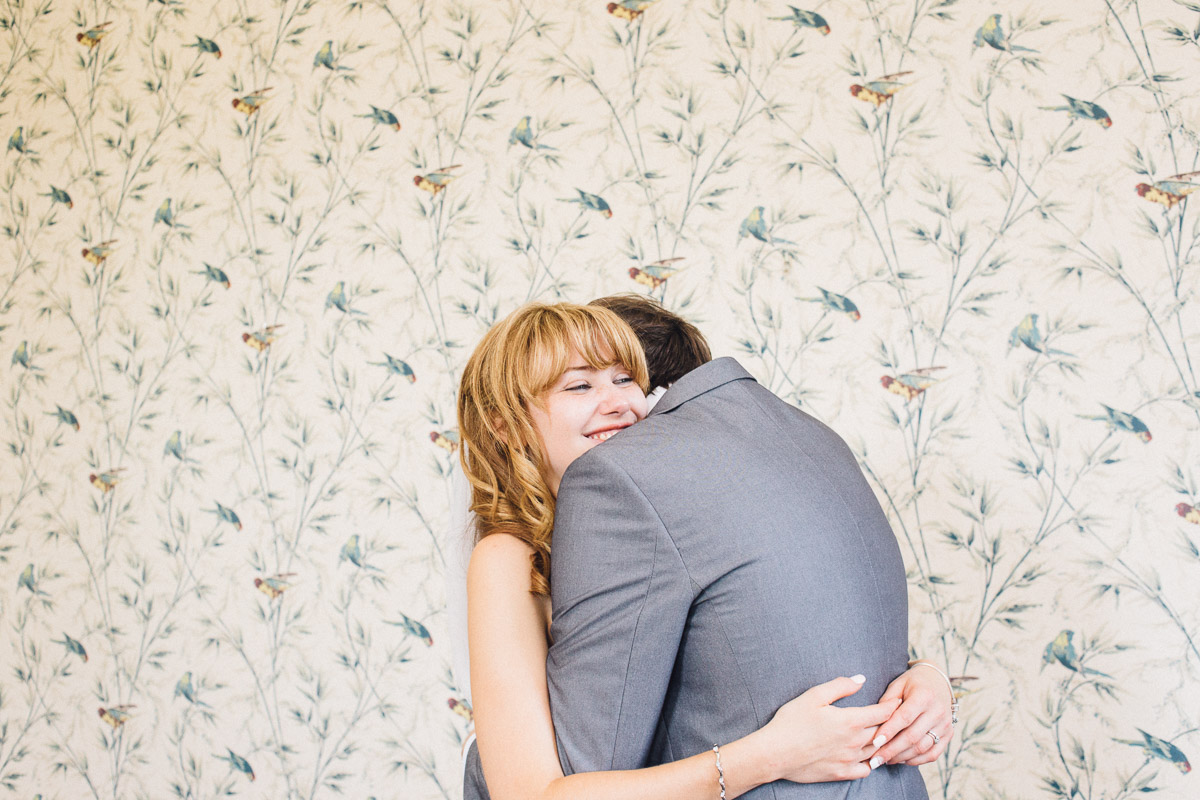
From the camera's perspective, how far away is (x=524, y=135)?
2033mm

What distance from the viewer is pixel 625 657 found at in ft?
3.07

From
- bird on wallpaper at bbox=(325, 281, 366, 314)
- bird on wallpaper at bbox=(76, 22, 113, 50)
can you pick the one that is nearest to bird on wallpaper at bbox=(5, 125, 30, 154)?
bird on wallpaper at bbox=(76, 22, 113, 50)

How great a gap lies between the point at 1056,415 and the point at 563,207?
1123mm

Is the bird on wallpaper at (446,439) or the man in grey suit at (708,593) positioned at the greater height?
the man in grey suit at (708,593)

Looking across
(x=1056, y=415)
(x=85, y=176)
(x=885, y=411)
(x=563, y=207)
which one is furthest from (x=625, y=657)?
(x=85, y=176)

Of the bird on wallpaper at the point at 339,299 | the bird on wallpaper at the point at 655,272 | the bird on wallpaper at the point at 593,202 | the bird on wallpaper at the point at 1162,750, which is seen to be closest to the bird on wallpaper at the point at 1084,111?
the bird on wallpaper at the point at 655,272

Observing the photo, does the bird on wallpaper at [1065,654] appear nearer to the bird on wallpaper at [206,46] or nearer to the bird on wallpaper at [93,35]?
the bird on wallpaper at [206,46]

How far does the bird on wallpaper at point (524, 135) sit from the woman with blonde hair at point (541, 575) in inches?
32.5

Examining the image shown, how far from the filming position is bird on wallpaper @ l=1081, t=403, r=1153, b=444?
1639mm

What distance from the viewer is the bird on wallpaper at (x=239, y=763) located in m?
2.17

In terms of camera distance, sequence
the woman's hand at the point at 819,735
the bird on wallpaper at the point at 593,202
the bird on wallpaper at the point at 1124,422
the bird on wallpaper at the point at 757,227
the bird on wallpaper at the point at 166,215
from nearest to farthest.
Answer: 1. the woman's hand at the point at 819,735
2. the bird on wallpaper at the point at 1124,422
3. the bird on wallpaper at the point at 757,227
4. the bird on wallpaper at the point at 593,202
5. the bird on wallpaper at the point at 166,215

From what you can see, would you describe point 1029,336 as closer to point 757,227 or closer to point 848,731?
point 757,227

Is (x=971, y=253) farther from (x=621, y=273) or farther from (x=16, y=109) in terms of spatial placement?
(x=16, y=109)

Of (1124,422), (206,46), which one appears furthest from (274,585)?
(1124,422)
